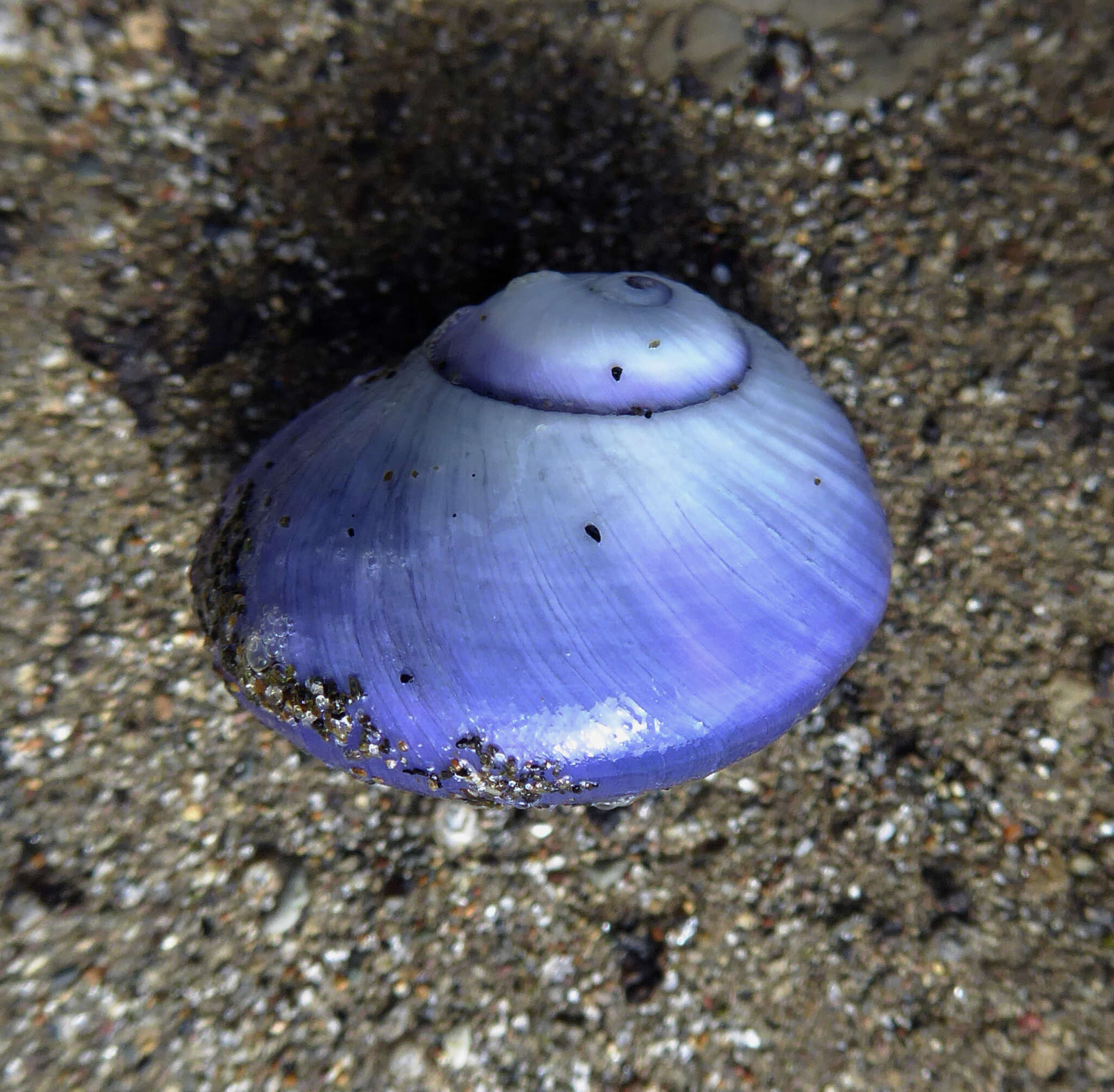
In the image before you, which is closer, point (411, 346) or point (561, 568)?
point (561, 568)

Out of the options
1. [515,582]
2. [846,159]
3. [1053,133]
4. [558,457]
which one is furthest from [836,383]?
[515,582]

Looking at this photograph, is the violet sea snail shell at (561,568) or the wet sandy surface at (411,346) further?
the wet sandy surface at (411,346)

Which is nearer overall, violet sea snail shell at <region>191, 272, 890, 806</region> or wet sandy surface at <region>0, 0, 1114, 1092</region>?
violet sea snail shell at <region>191, 272, 890, 806</region>

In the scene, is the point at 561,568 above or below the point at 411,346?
above
